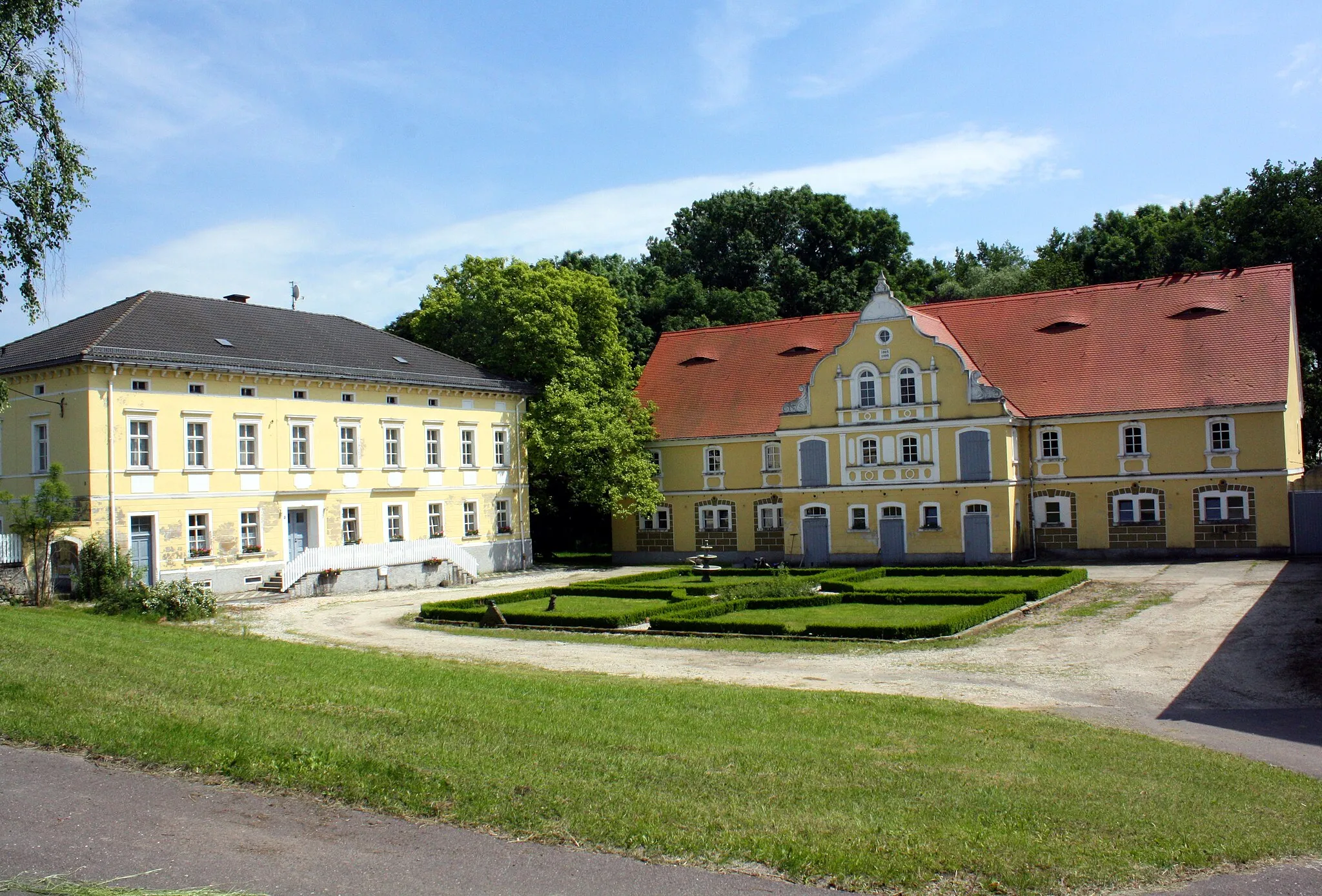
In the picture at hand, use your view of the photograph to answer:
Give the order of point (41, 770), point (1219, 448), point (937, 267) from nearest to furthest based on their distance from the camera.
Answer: point (41, 770) < point (1219, 448) < point (937, 267)

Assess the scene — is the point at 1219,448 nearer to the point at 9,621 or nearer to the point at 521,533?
the point at 521,533

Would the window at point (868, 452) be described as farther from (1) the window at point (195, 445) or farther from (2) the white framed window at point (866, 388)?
(1) the window at point (195, 445)

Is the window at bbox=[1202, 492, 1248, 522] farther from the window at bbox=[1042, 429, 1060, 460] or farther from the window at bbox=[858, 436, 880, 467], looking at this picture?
the window at bbox=[858, 436, 880, 467]

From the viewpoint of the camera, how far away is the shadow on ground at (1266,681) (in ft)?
48.5

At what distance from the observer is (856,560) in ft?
143

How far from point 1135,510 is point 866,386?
10903 millimetres

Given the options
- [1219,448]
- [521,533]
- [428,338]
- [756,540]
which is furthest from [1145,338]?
[428,338]

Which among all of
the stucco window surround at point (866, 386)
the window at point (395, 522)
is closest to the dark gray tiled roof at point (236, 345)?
the window at point (395, 522)

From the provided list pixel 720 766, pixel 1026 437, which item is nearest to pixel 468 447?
pixel 1026 437

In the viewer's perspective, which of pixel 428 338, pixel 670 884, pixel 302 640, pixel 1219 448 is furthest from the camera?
pixel 428 338

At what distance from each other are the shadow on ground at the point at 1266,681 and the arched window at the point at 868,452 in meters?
18.9

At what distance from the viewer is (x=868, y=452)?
144 feet

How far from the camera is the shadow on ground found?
1478cm

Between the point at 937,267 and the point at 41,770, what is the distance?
2900 inches
